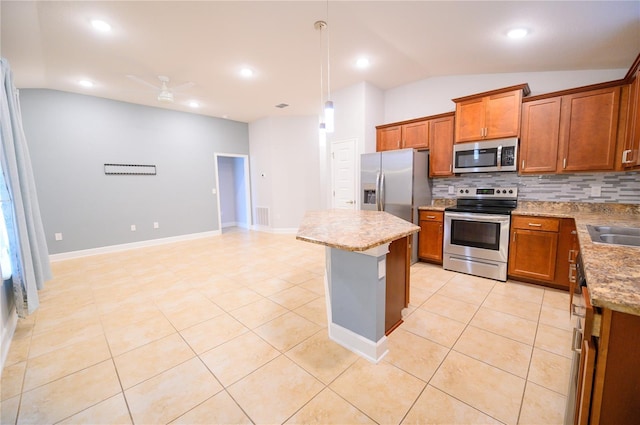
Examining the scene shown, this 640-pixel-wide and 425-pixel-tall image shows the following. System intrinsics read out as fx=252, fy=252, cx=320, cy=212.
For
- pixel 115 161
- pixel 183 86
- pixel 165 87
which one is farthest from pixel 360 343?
pixel 115 161

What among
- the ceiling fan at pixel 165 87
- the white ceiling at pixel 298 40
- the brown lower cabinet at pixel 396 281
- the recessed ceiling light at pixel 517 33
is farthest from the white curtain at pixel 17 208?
the recessed ceiling light at pixel 517 33

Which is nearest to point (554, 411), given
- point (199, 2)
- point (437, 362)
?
point (437, 362)

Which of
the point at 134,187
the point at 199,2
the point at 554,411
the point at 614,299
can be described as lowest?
the point at 554,411

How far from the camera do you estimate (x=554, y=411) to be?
138cm

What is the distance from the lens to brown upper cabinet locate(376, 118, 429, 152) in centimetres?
387

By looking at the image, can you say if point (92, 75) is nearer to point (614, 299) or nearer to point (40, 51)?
point (40, 51)

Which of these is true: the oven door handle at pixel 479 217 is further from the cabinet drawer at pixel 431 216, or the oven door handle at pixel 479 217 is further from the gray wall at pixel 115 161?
the gray wall at pixel 115 161

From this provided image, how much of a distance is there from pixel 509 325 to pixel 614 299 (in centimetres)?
171

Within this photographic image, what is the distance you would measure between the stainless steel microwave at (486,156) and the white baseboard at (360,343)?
8.76ft

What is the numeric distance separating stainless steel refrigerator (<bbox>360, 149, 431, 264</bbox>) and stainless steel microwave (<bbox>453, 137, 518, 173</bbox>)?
1.62ft

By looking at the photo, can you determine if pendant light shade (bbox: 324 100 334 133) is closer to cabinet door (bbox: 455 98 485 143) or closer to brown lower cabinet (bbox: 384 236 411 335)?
brown lower cabinet (bbox: 384 236 411 335)

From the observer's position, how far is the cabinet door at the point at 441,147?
3.64 m

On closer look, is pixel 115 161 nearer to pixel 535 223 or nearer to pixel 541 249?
pixel 535 223

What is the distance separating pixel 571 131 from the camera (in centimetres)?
283
